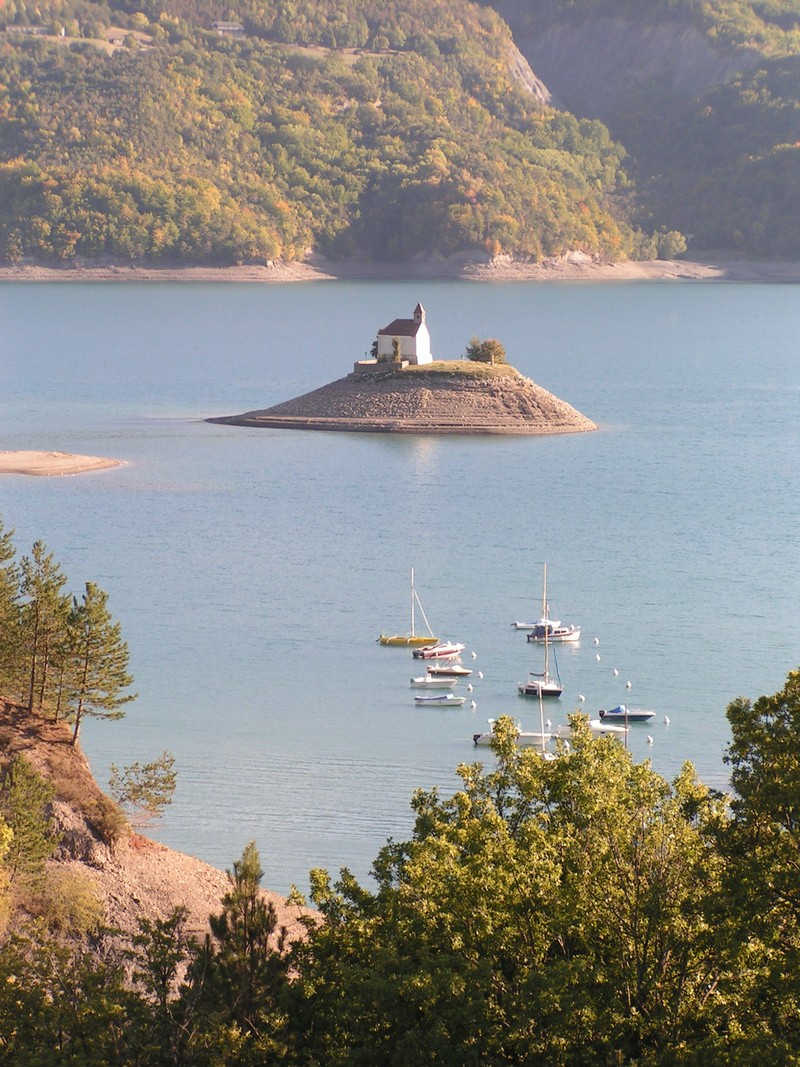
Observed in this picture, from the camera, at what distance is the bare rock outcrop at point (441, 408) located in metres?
96.3

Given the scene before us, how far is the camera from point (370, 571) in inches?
2307

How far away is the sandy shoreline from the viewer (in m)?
80.6

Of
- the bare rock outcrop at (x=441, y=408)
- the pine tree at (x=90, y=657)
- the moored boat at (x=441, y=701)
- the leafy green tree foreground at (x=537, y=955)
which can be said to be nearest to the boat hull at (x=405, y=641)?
the moored boat at (x=441, y=701)

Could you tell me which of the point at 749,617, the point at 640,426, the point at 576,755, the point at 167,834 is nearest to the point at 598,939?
the point at 576,755

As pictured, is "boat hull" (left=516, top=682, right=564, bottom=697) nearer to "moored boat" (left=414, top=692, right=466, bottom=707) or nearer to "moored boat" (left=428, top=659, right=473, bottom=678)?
"moored boat" (left=414, top=692, right=466, bottom=707)

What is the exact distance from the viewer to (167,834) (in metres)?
32.1

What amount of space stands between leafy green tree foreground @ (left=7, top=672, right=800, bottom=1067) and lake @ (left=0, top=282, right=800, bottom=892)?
38.0 ft

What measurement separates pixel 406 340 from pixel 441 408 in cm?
464

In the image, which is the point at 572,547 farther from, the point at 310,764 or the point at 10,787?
the point at 10,787

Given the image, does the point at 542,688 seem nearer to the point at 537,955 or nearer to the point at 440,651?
the point at 440,651

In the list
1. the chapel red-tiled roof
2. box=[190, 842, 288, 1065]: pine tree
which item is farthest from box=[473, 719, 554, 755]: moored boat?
the chapel red-tiled roof

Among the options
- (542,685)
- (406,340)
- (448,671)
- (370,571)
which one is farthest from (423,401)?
(542,685)

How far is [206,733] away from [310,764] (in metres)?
3.40

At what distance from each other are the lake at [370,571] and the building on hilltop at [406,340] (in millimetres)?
6160
